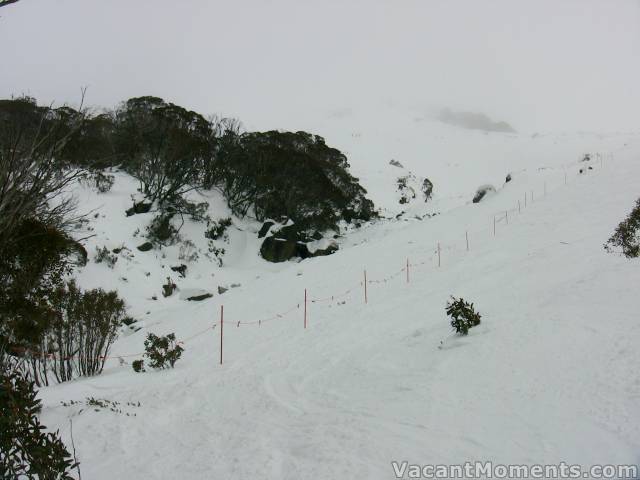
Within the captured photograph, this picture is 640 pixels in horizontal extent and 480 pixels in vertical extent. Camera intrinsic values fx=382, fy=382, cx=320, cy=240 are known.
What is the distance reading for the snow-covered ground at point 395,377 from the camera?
4133mm

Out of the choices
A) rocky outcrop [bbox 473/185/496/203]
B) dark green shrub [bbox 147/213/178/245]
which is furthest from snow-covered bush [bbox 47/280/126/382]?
rocky outcrop [bbox 473/185/496/203]

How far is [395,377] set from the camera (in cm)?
635

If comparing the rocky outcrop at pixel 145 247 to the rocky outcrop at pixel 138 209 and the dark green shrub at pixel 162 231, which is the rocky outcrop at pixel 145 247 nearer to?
the dark green shrub at pixel 162 231

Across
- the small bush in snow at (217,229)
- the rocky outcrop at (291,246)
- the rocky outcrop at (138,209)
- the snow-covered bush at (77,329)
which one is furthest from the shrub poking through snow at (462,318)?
the rocky outcrop at (138,209)

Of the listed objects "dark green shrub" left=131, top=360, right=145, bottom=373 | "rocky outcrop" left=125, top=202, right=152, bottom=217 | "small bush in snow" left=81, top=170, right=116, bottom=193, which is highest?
"small bush in snow" left=81, top=170, right=116, bottom=193

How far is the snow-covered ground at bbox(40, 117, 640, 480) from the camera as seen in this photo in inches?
163

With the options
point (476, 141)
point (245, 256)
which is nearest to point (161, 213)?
point (245, 256)

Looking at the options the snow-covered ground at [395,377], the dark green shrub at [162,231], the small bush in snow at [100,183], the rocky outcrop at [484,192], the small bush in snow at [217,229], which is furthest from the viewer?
the rocky outcrop at [484,192]

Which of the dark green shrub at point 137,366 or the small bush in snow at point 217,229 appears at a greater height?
the small bush in snow at point 217,229

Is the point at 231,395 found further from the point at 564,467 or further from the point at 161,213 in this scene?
the point at 161,213

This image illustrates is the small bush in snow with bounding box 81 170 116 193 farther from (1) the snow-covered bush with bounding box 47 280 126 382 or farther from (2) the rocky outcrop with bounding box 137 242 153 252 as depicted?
(1) the snow-covered bush with bounding box 47 280 126 382

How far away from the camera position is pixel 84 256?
65.5 ft

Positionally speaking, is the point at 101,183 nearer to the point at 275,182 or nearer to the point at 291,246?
the point at 275,182

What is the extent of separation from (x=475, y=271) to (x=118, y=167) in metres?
28.4
